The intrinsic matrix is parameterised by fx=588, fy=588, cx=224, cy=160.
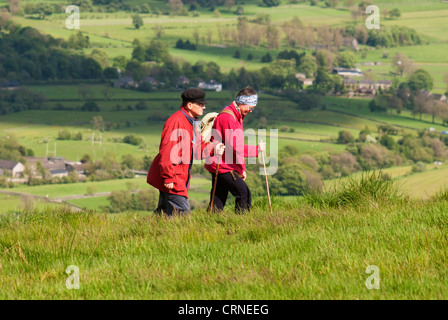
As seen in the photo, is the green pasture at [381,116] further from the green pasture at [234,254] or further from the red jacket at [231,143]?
the green pasture at [234,254]

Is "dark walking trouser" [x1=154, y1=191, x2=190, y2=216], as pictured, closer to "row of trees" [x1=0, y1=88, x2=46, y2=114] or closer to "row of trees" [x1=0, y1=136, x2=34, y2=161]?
"row of trees" [x1=0, y1=136, x2=34, y2=161]

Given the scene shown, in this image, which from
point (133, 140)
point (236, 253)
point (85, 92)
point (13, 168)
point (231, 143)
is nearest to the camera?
point (236, 253)

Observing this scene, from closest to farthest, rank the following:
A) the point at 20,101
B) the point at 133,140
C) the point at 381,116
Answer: the point at 133,140 → the point at 381,116 → the point at 20,101

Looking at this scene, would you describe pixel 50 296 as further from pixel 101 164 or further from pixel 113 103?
pixel 113 103

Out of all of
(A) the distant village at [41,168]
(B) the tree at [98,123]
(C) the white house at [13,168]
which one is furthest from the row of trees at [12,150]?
(B) the tree at [98,123]

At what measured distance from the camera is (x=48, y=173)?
409 ft

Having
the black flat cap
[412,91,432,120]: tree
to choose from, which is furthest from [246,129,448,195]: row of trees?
the black flat cap

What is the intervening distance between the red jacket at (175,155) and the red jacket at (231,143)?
69 centimetres

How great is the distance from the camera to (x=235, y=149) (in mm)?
7844

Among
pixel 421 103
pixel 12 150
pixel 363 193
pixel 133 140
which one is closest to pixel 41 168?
pixel 12 150

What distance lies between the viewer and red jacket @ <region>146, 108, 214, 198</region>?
7070 mm

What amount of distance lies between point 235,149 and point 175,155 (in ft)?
3.45

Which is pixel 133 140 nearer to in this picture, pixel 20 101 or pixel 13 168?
pixel 13 168
